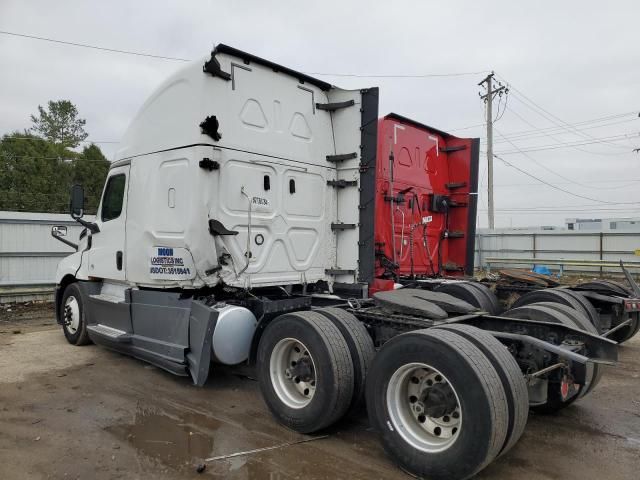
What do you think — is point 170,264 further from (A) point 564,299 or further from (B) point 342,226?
(A) point 564,299

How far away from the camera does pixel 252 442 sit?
3830 mm

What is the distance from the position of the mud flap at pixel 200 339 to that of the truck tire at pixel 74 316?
279 centimetres

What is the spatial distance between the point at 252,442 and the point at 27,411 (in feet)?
7.80

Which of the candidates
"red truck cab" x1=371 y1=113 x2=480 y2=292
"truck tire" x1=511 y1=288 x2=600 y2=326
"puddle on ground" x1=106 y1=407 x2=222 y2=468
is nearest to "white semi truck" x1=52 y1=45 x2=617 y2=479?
"puddle on ground" x1=106 y1=407 x2=222 y2=468

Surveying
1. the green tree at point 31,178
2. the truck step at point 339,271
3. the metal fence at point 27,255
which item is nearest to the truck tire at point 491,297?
the truck step at point 339,271

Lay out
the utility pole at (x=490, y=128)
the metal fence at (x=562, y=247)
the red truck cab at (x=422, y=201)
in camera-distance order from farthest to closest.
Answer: the utility pole at (x=490, y=128), the metal fence at (x=562, y=247), the red truck cab at (x=422, y=201)

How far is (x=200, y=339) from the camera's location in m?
4.82

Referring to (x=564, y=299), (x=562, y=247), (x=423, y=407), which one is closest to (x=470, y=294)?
(x=564, y=299)

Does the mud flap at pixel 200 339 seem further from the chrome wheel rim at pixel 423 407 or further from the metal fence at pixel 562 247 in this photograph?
the metal fence at pixel 562 247

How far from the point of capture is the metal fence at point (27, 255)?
36.0ft

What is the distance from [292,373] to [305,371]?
172mm

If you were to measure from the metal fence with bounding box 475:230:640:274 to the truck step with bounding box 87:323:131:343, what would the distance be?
16.7 meters

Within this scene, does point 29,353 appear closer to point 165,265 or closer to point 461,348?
point 165,265

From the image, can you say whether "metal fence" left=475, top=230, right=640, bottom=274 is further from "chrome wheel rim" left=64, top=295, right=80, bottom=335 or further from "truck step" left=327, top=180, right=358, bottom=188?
"chrome wheel rim" left=64, top=295, right=80, bottom=335
